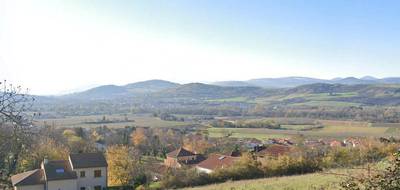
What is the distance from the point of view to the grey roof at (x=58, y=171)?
114ft

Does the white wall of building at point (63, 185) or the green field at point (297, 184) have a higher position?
the green field at point (297, 184)

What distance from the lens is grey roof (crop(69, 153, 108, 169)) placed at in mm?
36562

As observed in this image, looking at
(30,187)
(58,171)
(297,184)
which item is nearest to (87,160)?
(58,171)

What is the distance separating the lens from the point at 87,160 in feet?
122

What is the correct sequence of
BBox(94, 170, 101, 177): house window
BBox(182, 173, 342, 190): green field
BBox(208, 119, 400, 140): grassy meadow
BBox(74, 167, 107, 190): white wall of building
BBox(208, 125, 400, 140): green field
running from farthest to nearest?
BBox(208, 119, 400, 140): grassy meadow
BBox(208, 125, 400, 140): green field
BBox(94, 170, 101, 177): house window
BBox(74, 167, 107, 190): white wall of building
BBox(182, 173, 342, 190): green field

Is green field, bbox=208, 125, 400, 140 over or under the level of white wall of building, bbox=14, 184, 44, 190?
under

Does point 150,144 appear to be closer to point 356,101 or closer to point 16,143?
point 16,143

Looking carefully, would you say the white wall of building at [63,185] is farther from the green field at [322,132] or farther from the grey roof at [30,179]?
the green field at [322,132]

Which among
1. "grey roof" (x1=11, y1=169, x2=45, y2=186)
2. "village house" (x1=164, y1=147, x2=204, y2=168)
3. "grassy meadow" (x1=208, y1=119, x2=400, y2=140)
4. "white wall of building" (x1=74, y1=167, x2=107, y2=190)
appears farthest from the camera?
"grassy meadow" (x1=208, y1=119, x2=400, y2=140)

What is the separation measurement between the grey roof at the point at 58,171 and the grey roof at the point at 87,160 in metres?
0.67

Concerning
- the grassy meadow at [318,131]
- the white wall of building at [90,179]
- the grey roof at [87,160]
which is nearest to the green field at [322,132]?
the grassy meadow at [318,131]

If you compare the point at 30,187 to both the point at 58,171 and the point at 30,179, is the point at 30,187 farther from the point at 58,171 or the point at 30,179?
the point at 58,171

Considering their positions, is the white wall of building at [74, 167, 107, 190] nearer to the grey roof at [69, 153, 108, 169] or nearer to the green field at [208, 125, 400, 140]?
the grey roof at [69, 153, 108, 169]

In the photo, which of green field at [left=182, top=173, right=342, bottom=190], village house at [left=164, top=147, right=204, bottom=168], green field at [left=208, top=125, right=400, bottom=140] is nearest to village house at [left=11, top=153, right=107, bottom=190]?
village house at [left=164, top=147, right=204, bottom=168]
